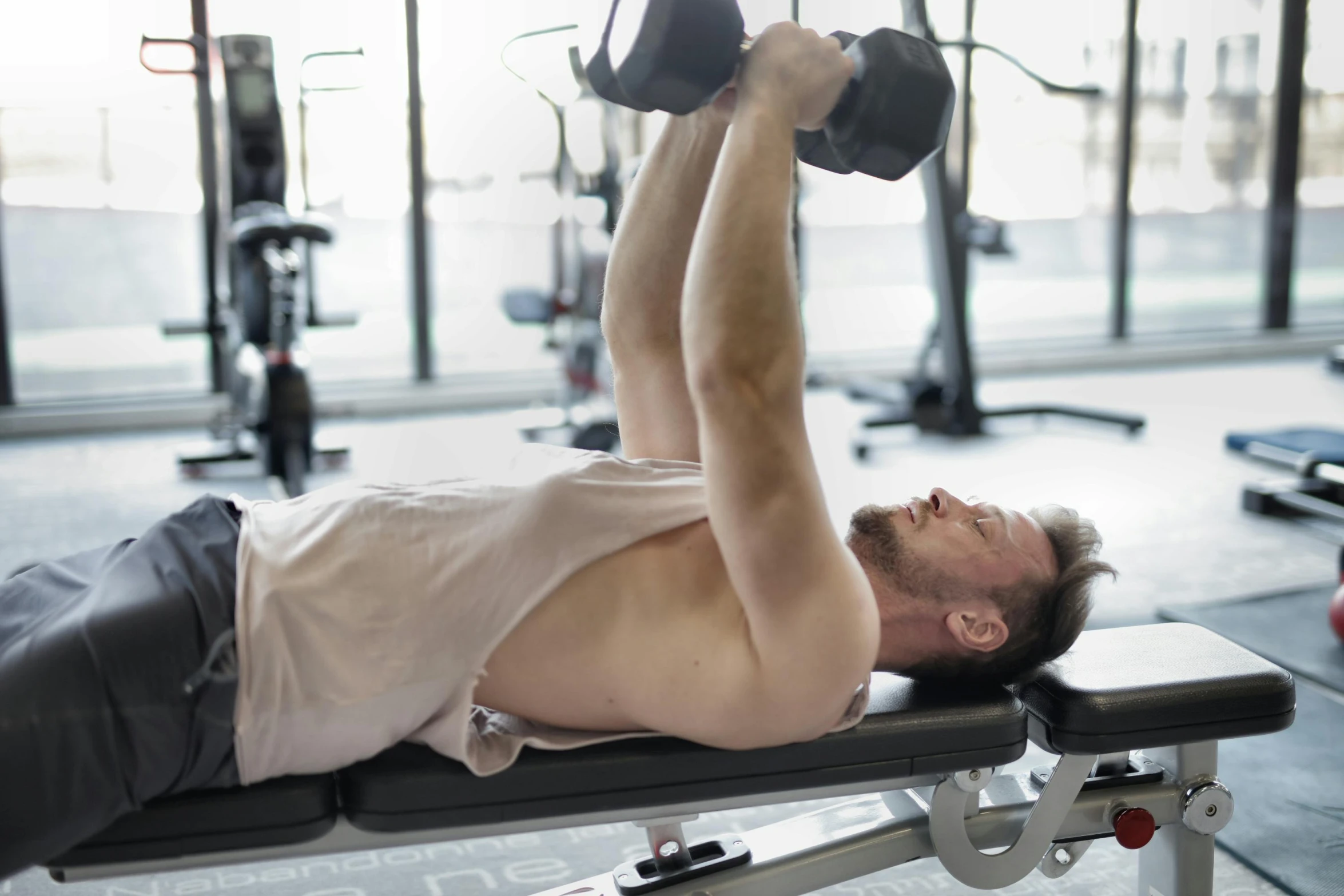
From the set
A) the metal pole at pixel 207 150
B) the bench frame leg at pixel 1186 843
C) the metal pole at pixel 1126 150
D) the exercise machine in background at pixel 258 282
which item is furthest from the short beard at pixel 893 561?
the metal pole at pixel 1126 150

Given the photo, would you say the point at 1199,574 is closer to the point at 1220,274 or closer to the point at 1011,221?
the point at 1011,221

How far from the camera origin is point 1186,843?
4.45ft

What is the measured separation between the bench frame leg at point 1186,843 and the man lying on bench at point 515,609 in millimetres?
279

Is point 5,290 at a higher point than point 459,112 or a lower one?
lower

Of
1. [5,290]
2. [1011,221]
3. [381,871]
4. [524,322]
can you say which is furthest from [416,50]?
[381,871]

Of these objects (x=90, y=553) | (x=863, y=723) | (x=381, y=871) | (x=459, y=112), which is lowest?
(x=381, y=871)

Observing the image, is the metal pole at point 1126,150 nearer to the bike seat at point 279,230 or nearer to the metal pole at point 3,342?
the bike seat at point 279,230

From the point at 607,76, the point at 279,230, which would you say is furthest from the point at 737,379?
the point at 279,230

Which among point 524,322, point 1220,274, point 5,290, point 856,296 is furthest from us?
point 1220,274

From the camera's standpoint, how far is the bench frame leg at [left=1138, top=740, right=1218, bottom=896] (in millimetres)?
1353

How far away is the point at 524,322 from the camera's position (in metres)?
4.18

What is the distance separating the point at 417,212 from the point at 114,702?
4.21 meters

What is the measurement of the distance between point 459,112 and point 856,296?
247 cm

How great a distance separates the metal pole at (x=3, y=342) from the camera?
4.56 meters
